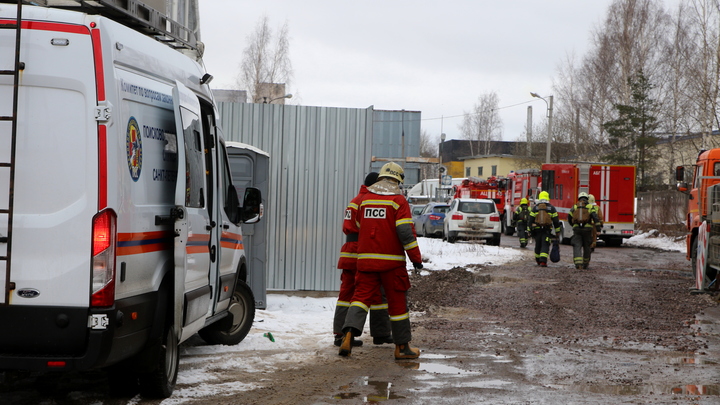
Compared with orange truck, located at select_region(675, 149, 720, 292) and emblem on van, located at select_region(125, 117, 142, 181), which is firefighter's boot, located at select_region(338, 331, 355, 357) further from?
orange truck, located at select_region(675, 149, 720, 292)

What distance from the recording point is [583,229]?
59.2ft

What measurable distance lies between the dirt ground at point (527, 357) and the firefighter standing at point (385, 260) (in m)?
0.30

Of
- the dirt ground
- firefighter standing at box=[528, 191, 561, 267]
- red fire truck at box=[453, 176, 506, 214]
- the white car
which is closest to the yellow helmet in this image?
the dirt ground

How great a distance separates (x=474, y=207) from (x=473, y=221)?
0.60 metres

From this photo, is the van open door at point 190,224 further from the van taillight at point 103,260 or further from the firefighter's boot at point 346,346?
the firefighter's boot at point 346,346

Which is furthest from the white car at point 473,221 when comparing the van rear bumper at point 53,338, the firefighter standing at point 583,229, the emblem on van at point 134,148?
the van rear bumper at point 53,338

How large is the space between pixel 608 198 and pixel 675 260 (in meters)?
5.15

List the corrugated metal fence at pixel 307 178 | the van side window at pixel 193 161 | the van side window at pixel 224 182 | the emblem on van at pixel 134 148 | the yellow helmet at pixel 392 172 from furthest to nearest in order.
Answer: the corrugated metal fence at pixel 307 178 → the yellow helmet at pixel 392 172 → the van side window at pixel 224 182 → the van side window at pixel 193 161 → the emblem on van at pixel 134 148

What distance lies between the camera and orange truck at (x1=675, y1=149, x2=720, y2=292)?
1262cm

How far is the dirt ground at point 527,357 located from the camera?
19.3ft

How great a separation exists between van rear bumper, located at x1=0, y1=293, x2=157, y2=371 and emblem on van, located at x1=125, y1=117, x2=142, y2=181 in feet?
2.84

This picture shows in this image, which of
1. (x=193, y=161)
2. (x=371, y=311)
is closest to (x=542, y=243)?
(x=371, y=311)

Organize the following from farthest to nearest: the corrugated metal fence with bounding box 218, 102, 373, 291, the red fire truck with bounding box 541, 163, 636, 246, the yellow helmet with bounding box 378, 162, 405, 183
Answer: the red fire truck with bounding box 541, 163, 636, 246 < the corrugated metal fence with bounding box 218, 102, 373, 291 < the yellow helmet with bounding box 378, 162, 405, 183

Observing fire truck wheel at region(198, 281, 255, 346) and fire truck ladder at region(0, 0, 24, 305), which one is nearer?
fire truck ladder at region(0, 0, 24, 305)
